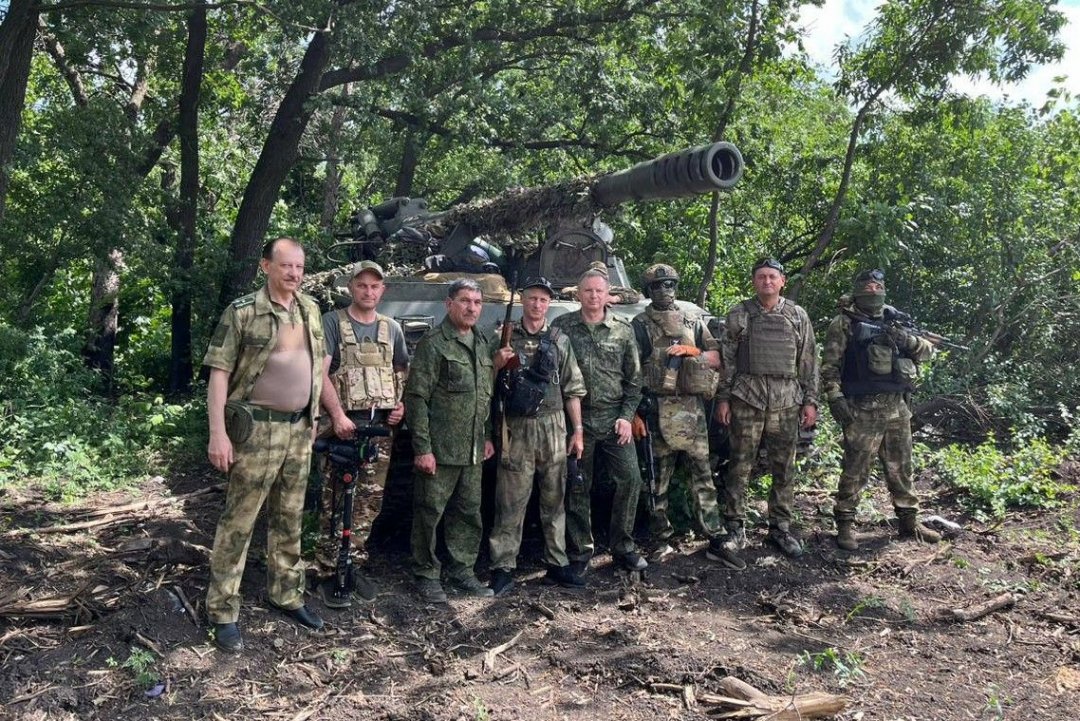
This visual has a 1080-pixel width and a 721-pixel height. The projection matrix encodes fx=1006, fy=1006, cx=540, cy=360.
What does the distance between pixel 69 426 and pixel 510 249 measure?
13.4 feet

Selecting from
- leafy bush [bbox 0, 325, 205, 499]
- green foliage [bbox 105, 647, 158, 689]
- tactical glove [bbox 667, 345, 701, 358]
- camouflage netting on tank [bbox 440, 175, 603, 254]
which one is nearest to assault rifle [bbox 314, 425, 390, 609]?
green foliage [bbox 105, 647, 158, 689]

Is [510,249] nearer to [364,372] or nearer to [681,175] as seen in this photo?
[681,175]

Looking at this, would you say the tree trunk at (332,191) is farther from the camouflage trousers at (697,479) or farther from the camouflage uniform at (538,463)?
the camouflage uniform at (538,463)

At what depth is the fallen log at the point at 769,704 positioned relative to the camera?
4.27 meters

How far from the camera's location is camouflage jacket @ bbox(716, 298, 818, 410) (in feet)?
21.6

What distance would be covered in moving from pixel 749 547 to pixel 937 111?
6067 mm

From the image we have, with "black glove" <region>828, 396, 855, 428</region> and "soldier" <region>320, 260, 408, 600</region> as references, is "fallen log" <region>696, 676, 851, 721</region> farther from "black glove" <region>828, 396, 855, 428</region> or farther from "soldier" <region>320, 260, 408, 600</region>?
"black glove" <region>828, 396, 855, 428</region>

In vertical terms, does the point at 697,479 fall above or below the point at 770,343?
below

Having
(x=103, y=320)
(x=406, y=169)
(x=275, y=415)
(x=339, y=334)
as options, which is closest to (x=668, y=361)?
(x=339, y=334)

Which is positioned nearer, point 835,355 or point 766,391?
point 766,391

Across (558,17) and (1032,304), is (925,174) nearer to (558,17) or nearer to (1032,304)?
(1032,304)

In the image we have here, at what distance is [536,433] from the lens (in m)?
5.80

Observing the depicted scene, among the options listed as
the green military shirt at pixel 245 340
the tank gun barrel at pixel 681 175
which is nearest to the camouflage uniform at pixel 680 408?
the tank gun barrel at pixel 681 175

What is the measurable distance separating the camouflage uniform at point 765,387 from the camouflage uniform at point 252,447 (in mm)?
2913
